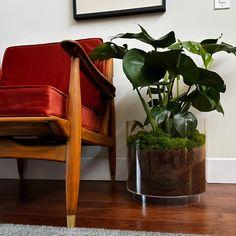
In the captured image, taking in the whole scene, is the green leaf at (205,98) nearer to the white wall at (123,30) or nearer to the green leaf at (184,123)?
the green leaf at (184,123)

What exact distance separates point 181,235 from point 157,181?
0.29 metres

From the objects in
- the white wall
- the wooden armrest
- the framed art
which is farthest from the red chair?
the framed art

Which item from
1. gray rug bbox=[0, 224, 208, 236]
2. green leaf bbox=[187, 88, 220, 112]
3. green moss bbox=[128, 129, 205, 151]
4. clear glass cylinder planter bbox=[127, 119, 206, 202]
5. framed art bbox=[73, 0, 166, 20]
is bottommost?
gray rug bbox=[0, 224, 208, 236]

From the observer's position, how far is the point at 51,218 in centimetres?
81

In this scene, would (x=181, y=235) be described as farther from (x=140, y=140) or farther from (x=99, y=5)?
(x=99, y=5)

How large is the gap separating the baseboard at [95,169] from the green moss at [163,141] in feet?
1.11

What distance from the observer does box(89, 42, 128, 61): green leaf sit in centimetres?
92

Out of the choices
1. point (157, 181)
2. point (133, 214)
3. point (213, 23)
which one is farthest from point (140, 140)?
point (213, 23)

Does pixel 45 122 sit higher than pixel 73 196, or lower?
higher

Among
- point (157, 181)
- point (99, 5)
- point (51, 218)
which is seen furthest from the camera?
point (99, 5)

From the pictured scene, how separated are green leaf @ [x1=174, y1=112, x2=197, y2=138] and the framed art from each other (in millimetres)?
648

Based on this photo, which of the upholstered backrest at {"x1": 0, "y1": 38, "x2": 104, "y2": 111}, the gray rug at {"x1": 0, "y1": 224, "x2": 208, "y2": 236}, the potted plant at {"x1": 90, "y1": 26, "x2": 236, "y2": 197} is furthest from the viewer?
the upholstered backrest at {"x1": 0, "y1": 38, "x2": 104, "y2": 111}

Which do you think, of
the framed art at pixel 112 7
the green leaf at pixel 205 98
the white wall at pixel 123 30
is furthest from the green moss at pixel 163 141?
the framed art at pixel 112 7

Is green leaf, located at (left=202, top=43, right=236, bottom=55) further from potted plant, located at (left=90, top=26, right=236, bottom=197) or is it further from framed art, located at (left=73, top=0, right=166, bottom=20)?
framed art, located at (left=73, top=0, right=166, bottom=20)
